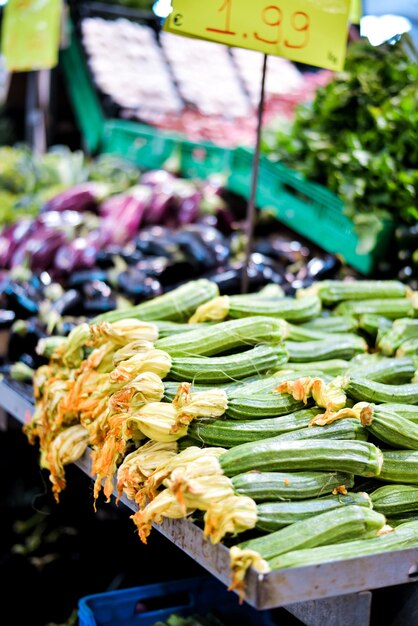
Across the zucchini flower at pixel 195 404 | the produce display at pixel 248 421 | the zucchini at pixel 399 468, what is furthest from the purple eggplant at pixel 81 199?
the zucchini at pixel 399 468

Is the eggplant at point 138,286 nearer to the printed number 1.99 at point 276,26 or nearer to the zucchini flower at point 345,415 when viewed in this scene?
the printed number 1.99 at point 276,26

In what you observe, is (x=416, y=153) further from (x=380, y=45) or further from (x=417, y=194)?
(x=380, y=45)

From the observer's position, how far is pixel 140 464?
6.84 feet

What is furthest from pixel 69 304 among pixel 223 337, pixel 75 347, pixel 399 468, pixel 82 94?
pixel 82 94

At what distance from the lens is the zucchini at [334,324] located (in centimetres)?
294

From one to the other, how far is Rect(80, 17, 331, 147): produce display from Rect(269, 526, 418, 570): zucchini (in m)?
4.50

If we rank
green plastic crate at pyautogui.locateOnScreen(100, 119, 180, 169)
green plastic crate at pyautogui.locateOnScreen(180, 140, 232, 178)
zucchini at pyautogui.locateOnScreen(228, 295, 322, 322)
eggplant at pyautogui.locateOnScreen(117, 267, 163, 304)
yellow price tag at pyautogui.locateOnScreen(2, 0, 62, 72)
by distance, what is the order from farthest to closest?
1. green plastic crate at pyautogui.locateOnScreen(100, 119, 180, 169)
2. yellow price tag at pyautogui.locateOnScreen(2, 0, 62, 72)
3. green plastic crate at pyautogui.locateOnScreen(180, 140, 232, 178)
4. eggplant at pyautogui.locateOnScreen(117, 267, 163, 304)
5. zucchini at pyautogui.locateOnScreen(228, 295, 322, 322)

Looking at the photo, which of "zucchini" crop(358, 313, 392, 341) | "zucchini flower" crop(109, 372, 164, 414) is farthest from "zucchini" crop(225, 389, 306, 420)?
"zucchini" crop(358, 313, 392, 341)

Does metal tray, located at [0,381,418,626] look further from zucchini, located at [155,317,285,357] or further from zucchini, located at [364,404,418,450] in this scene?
zucchini, located at [155,317,285,357]

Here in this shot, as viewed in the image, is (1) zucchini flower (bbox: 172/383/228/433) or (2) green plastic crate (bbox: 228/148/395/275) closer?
(1) zucchini flower (bbox: 172/383/228/433)

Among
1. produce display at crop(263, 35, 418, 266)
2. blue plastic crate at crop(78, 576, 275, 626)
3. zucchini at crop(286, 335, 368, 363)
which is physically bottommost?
blue plastic crate at crop(78, 576, 275, 626)

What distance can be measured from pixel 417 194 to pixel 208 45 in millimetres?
5376

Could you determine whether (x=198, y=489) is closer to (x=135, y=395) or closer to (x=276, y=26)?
(x=135, y=395)

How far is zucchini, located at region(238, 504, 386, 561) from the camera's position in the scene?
179cm
